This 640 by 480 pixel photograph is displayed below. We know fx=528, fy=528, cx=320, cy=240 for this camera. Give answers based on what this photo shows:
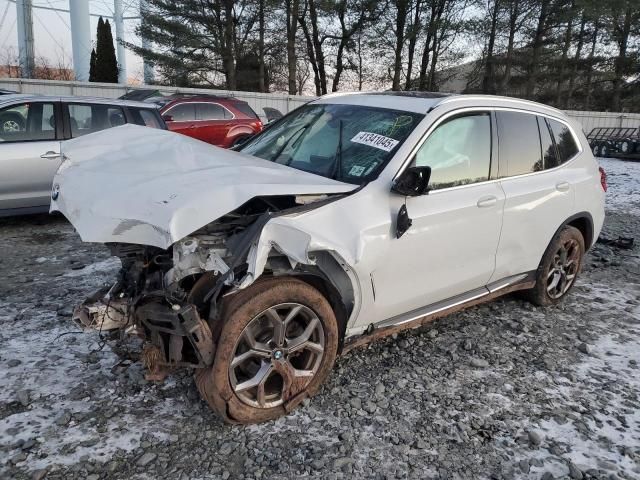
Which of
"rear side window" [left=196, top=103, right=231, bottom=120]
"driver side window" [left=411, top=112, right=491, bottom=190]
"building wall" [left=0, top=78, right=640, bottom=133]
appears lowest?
"driver side window" [left=411, top=112, right=491, bottom=190]

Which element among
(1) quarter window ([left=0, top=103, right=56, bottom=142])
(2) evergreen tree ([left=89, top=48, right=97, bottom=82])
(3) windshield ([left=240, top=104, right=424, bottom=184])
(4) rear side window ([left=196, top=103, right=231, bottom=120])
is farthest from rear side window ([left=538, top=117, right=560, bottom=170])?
→ (2) evergreen tree ([left=89, top=48, right=97, bottom=82])

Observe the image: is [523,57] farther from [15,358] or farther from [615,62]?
[15,358]

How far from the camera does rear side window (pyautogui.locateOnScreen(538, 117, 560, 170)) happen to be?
4.43 meters

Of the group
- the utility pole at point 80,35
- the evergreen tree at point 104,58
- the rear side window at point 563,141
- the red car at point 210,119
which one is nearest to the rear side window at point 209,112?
the red car at point 210,119

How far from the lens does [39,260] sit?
5578mm

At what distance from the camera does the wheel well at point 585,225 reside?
4.80 m

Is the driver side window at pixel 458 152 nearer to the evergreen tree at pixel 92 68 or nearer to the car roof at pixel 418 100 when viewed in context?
the car roof at pixel 418 100

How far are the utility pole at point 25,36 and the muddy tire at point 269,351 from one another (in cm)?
3385

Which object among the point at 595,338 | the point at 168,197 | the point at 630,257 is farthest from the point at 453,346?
the point at 630,257

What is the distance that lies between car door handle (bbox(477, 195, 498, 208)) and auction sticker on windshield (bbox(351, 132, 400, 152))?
0.79 metres

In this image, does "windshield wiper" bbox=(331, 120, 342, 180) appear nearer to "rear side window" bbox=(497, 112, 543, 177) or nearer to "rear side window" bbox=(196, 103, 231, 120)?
"rear side window" bbox=(497, 112, 543, 177)

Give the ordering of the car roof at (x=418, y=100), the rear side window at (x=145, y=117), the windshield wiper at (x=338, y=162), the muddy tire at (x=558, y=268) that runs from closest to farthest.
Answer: the windshield wiper at (x=338, y=162), the car roof at (x=418, y=100), the muddy tire at (x=558, y=268), the rear side window at (x=145, y=117)

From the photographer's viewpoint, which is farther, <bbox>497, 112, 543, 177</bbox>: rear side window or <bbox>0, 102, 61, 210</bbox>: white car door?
<bbox>0, 102, 61, 210</bbox>: white car door

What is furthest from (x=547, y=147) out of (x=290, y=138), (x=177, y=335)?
(x=177, y=335)
